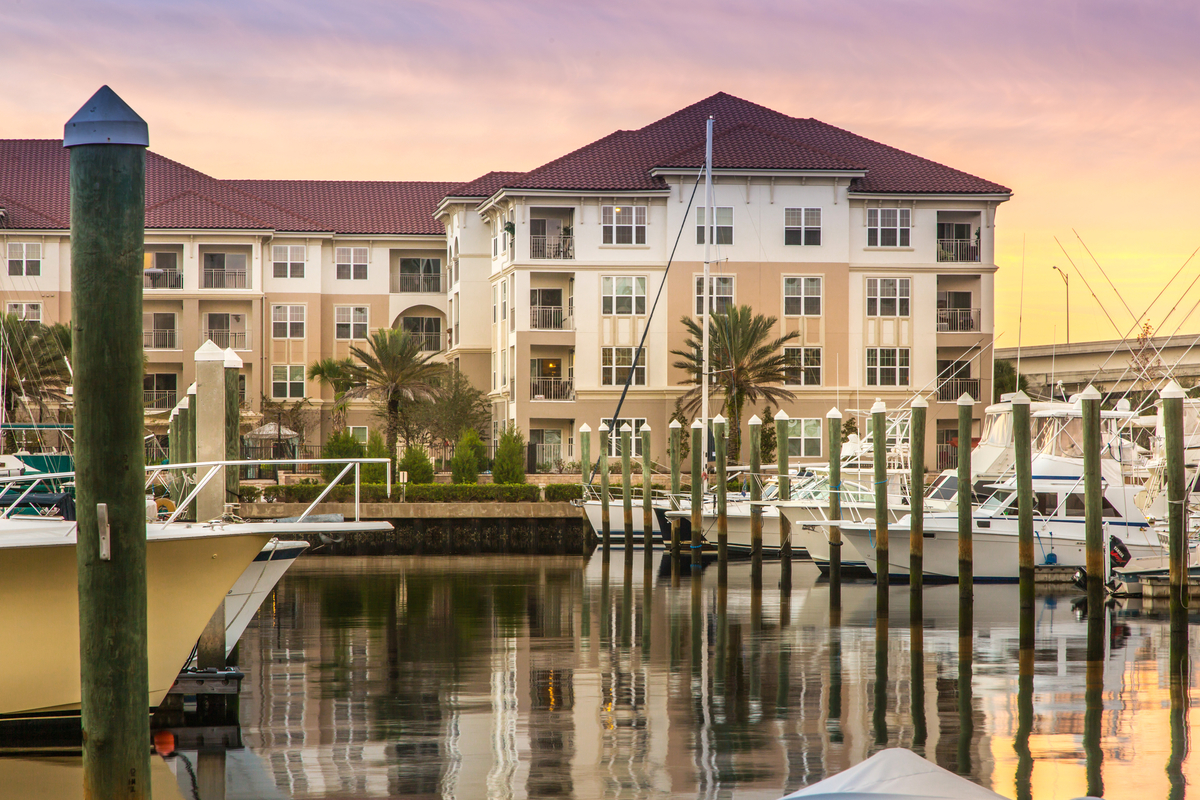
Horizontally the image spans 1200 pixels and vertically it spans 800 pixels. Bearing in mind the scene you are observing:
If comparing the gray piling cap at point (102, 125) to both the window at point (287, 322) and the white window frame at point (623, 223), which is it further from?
the window at point (287, 322)

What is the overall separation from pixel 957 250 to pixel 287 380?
104ft

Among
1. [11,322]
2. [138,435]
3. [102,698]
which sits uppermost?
[11,322]

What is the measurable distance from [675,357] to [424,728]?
42.7 m

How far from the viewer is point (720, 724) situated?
14.6m

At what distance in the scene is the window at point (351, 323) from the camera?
66438 mm

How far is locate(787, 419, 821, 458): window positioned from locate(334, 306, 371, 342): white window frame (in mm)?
22437

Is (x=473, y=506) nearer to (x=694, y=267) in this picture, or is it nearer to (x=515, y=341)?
(x=515, y=341)

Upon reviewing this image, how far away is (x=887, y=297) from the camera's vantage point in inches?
2283

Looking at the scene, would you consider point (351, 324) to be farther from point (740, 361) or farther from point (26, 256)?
point (740, 361)

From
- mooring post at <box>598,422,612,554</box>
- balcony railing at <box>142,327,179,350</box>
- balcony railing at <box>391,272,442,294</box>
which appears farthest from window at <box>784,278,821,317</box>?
balcony railing at <box>142,327,179,350</box>

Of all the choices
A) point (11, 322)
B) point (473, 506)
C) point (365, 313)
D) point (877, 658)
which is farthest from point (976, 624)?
point (365, 313)

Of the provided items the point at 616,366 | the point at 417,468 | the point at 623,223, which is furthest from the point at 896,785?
the point at 623,223

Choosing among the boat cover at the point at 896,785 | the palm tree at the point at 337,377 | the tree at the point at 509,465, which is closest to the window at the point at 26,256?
the palm tree at the point at 337,377

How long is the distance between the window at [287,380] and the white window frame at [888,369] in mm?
26896
